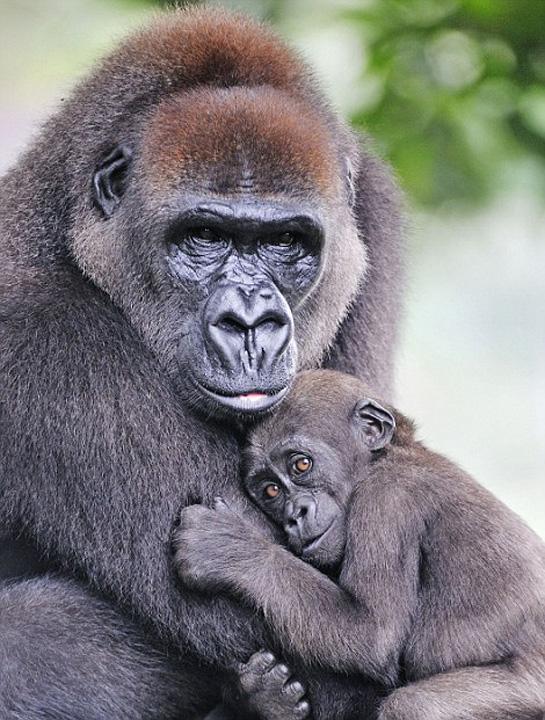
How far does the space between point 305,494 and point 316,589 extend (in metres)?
0.36

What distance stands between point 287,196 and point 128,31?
4.56 ft

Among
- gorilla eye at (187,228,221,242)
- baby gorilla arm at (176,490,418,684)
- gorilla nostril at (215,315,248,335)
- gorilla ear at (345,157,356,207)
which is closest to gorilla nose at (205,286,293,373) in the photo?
gorilla nostril at (215,315,248,335)

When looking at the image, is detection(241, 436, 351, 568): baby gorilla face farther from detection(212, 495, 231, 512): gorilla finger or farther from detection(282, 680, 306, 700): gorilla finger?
detection(282, 680, 306, 700): gorilla finger

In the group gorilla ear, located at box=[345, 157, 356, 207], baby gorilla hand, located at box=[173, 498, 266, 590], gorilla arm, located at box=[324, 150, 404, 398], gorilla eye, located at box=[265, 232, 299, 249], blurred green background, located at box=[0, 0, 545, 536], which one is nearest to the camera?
baby gorilla hand, located at box=[173, 498, 266, 590]

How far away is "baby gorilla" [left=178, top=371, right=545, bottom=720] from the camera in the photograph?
4.57 metres

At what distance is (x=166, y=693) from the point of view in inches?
A: 198

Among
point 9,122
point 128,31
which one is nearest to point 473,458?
point 9,122

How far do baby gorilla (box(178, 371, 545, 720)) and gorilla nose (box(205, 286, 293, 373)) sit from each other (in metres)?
0.36

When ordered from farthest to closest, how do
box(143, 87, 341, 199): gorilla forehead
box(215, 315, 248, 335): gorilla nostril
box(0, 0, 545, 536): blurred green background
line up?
box(0, 0, 545, 536): blurred green background < box(143, 87, 341, 199): gorilla forehead < box(215, 315, 248, 335): gorilla nostril

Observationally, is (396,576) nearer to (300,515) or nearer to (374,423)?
(300,515)

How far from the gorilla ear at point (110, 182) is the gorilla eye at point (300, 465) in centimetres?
120

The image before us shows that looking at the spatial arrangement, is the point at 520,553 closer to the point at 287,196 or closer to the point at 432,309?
the point at 287,196

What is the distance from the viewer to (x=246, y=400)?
4.79 metres

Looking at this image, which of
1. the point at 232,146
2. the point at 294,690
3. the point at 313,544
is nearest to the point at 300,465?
the point at 313,544
